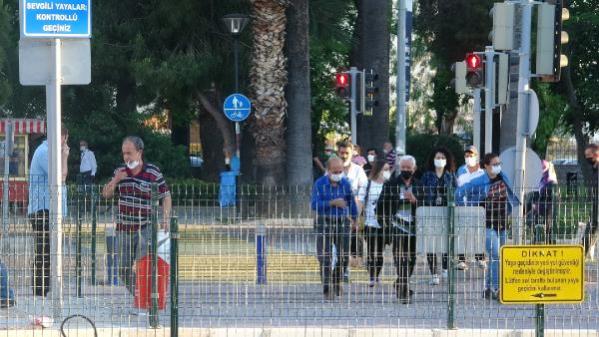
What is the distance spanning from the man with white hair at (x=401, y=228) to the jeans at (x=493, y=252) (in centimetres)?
62

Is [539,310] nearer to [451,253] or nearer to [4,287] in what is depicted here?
[451,253]

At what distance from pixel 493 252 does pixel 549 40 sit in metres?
5.24

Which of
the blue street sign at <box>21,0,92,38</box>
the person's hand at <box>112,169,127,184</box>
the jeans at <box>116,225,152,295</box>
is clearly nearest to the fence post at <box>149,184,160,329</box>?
the jeans at <box>116,225,152,295</box>

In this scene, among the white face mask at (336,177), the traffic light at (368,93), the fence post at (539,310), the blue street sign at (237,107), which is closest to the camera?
the fence post at (539,310)

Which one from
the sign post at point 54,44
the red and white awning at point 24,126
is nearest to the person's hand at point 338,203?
the sign post at point 54,44

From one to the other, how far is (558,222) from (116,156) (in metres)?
26.9

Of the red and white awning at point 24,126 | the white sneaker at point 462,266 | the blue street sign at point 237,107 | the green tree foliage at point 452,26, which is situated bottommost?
the white sneaker at point 462,266

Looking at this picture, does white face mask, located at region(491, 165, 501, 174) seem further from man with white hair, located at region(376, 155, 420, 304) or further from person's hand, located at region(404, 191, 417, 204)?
person's hand, located at region(404, 191, 417, 204)

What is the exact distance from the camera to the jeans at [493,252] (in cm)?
1134

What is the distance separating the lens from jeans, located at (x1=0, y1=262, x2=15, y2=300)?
37.2ft

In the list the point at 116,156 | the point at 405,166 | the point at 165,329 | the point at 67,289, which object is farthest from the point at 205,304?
the point at 116,156

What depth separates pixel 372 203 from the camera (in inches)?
512

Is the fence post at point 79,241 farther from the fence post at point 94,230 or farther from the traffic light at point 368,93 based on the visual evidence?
the traffic light at point 368,93

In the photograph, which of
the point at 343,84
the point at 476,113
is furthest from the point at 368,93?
the point at 476,113
